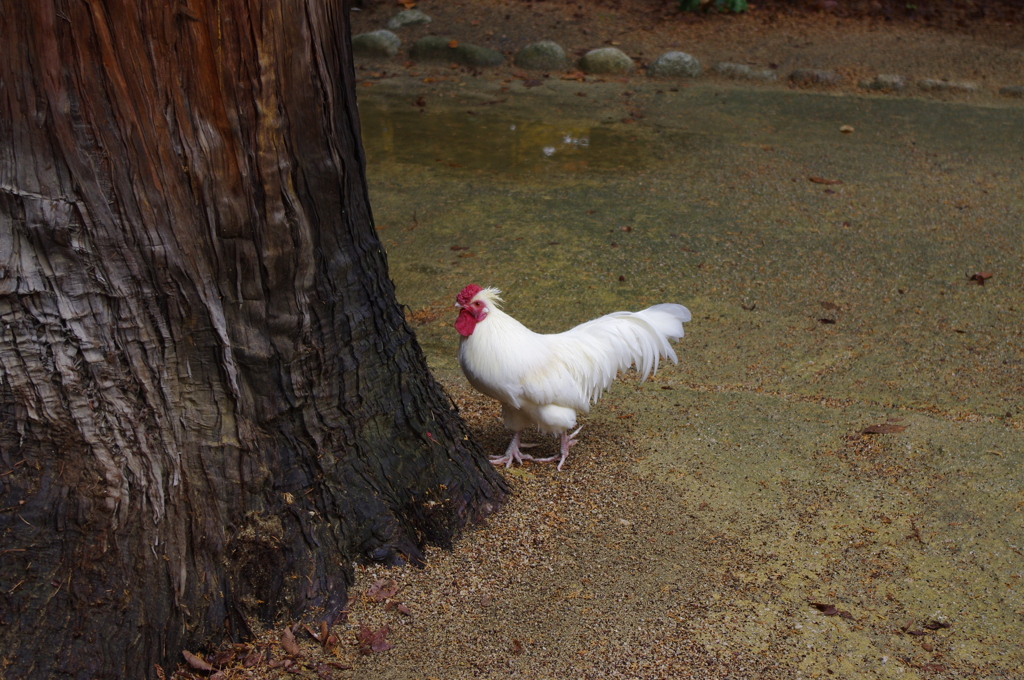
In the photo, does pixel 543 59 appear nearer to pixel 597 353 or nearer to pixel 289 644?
pixel 597 353

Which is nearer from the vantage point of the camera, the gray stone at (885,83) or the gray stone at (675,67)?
the gray stone at (885,83)

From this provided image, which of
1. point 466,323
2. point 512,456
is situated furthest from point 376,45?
point 512,456

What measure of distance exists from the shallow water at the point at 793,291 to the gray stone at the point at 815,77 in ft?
2.18

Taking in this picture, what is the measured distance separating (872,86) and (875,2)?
9.96 feet

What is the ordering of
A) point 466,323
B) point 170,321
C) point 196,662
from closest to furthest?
point 170,321 < point 196,662 < point 466,323

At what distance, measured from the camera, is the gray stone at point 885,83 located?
35.0 ft

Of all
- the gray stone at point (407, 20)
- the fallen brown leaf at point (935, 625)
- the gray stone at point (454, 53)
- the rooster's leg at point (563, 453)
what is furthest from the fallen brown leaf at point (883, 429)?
the gray stone at point (407, 20)

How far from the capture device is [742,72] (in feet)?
36.7

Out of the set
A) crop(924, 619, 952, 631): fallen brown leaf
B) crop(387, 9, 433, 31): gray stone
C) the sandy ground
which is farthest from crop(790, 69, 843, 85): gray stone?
crop(924, 619, 952, 631): fallen brown leaf

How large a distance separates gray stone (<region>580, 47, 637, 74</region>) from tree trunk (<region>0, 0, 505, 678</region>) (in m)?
9.04

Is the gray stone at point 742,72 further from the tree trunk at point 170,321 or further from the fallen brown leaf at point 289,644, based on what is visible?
the fallen brown leaf at point 289,644

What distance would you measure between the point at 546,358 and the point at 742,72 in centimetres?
835

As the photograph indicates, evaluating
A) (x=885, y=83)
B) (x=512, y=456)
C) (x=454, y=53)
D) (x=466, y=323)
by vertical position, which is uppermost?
(x=454, y=53)

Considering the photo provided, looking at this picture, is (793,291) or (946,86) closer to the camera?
(793,291)
